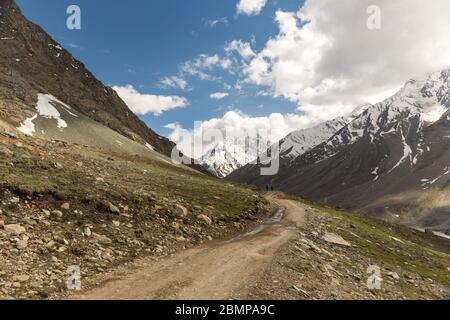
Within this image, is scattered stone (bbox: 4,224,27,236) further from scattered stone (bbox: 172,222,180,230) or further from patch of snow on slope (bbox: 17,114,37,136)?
patch of snow on slope (bbox: 17,114,37,136)

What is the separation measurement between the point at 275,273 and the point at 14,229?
14167 mm

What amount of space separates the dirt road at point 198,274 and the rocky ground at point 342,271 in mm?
1094

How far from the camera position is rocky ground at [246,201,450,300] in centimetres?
1994

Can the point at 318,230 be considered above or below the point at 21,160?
below

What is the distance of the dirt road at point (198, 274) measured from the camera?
17.5 meters

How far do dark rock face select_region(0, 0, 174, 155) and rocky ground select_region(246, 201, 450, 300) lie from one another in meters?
94.0

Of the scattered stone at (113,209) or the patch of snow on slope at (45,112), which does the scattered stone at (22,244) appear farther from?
the patch of snow on slope at (45,112)

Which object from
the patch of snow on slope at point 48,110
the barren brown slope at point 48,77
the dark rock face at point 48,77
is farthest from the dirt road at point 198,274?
the dark rock face at point 48,77

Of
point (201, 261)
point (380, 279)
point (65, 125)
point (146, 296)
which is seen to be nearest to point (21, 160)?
point (201, 261)

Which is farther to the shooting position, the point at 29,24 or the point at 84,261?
the point at 29,24

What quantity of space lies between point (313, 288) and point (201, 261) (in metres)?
6.88

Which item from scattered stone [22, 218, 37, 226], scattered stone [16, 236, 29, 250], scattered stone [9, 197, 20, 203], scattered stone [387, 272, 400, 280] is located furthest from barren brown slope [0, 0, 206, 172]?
scattered stone [387, 272, 400, 280]

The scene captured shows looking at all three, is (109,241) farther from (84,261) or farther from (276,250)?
(276,250)
